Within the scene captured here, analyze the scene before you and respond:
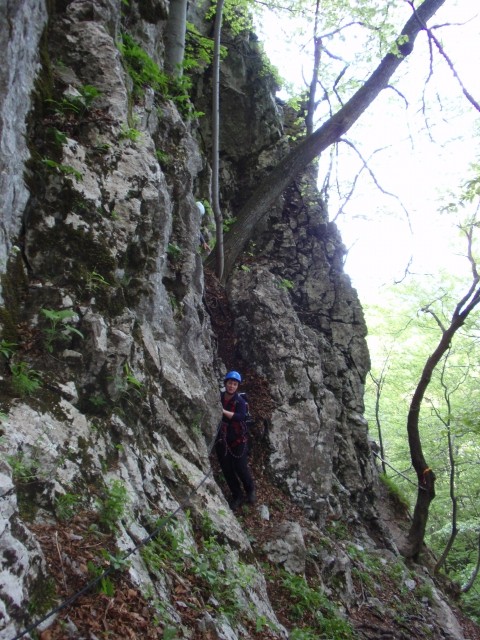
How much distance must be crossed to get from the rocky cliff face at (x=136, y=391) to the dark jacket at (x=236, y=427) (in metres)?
0.30

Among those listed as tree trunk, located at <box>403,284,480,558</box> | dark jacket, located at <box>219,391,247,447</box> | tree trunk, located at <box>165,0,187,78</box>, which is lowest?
dark jacket, located at <box>219,391,247,447</box>

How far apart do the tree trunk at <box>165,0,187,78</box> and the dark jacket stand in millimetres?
6515

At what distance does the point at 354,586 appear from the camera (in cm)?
816

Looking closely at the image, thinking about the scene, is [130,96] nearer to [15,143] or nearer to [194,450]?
[15,143]

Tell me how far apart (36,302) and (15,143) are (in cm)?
157

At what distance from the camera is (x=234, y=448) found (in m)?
7.52

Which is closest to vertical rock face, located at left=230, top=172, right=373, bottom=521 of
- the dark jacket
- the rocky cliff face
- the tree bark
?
the rocky cliff face

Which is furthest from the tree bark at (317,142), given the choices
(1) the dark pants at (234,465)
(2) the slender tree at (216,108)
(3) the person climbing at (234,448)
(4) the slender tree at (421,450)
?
(4) the slender tree at (421,450)

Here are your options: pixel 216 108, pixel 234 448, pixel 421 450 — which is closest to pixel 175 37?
pixel 216 108

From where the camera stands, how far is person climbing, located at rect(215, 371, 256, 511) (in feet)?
24.6

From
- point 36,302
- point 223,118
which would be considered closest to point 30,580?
point 36,302

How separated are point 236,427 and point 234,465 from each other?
610mm

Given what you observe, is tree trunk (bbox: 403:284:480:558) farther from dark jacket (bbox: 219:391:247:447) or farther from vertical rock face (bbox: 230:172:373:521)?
dark jacket (bbox: 219:391:247:447)

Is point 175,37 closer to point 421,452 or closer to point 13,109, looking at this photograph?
point 13,109
